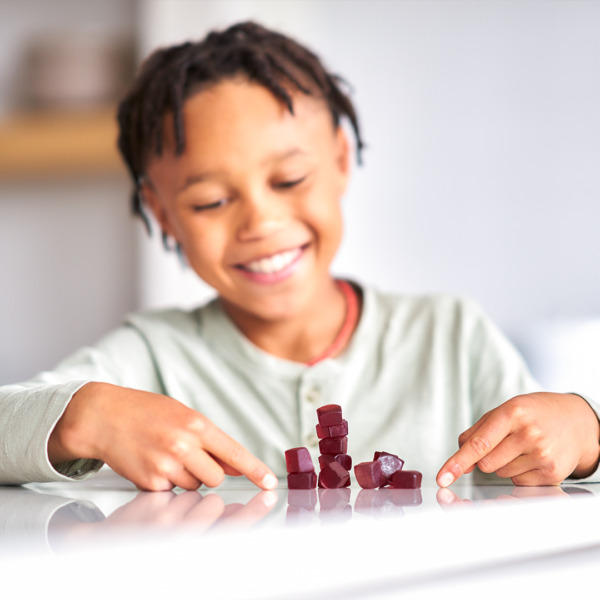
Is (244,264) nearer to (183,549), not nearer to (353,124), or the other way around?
(353,124)

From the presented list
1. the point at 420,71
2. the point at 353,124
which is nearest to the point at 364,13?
the point at 420,71

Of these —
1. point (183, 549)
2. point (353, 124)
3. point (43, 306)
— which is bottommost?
point (43, 306)

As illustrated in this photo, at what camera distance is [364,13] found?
7.48 feet

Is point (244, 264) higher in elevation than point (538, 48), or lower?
lower

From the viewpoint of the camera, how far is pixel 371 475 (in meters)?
0.62

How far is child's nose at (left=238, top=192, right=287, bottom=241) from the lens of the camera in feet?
3.31

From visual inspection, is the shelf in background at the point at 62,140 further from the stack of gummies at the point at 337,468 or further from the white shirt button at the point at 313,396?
the stack of gummies at the point at 337,468

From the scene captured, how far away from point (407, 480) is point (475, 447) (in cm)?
7

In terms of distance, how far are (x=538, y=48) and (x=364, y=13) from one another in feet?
1.77

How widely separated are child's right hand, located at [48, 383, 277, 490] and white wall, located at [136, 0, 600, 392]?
1346 mm

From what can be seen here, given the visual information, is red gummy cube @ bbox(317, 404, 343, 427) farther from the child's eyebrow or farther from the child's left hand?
the child's eyebrow

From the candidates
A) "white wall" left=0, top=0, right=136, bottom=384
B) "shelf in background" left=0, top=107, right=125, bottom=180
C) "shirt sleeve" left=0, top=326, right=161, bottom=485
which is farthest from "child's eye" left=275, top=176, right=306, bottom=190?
"white wall" left=0, top=0, right=136, bottom=384

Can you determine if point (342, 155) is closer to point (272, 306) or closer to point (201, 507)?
point (272, 306)

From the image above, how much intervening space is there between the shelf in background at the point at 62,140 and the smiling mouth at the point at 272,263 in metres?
1.36
